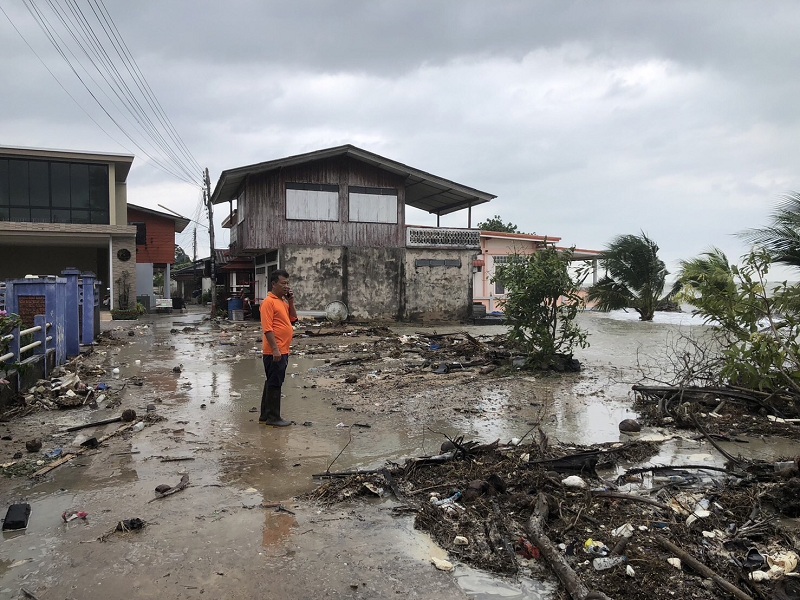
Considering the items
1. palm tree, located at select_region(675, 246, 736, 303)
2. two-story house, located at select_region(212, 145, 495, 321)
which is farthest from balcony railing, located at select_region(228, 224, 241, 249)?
palm tree, located at select_region(675, 246, 736, 303)

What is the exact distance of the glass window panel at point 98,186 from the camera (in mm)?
23719

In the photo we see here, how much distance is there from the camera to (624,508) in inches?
152

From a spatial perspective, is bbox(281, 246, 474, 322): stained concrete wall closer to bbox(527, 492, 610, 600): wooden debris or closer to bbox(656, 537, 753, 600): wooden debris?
bbox(527, 492, 610, 600): wooden debris

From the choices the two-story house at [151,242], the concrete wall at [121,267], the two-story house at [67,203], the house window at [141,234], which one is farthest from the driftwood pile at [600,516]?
the house window at [141,234]

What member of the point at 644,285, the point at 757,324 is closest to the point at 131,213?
the point at 644,285

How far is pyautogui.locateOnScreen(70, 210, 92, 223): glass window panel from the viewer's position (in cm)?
2380

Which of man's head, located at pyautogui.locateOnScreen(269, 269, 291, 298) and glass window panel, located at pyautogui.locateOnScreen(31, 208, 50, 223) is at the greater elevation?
glass window panel, located at pyautogui.locateOnScreen(31, 208, 50, 223)

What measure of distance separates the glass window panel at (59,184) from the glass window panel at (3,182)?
5.01 ft

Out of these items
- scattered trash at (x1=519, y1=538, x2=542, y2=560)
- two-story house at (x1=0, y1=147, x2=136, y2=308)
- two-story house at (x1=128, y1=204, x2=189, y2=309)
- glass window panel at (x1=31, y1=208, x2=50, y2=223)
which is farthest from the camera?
two-story house at (x1=128, y1=204, x2=189, y2=309)

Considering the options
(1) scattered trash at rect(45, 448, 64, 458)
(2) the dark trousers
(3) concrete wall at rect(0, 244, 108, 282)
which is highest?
(3) concrete wall at rect(0, 244, 108, 282)

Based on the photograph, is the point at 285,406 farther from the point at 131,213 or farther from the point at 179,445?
the point at 131,213

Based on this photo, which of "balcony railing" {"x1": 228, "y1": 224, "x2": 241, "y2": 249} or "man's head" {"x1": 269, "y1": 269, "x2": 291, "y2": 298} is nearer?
"man's head" {"x1": 269, "y1": 269, "x2": 291, "y2": 298}

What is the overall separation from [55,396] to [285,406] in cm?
294

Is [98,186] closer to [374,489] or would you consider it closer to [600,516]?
[374,489]
